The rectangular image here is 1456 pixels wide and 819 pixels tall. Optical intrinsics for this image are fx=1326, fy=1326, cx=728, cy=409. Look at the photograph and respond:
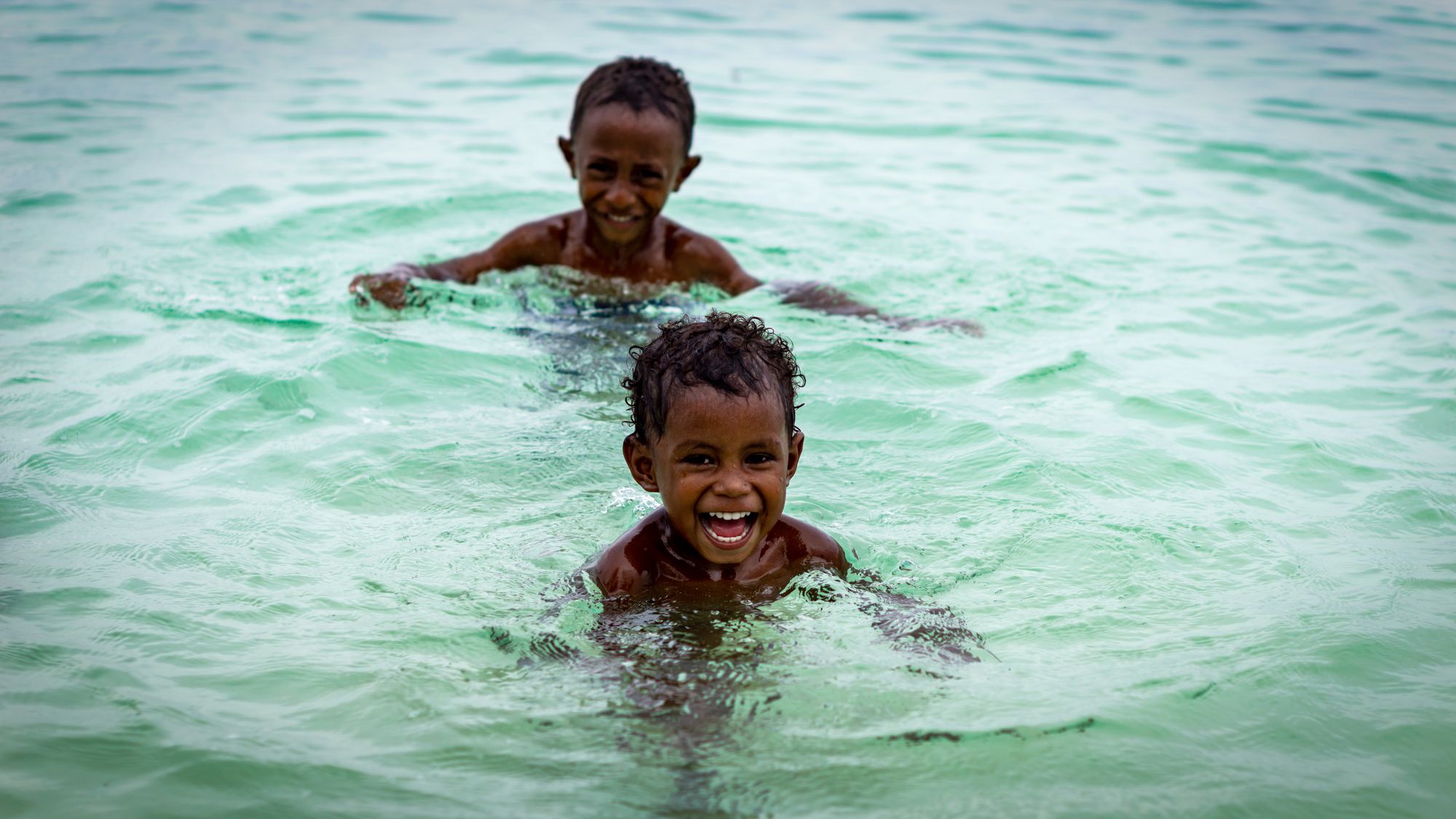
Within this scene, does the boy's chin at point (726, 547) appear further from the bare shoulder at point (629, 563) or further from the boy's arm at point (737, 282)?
the boy's arm at point (737, 282)

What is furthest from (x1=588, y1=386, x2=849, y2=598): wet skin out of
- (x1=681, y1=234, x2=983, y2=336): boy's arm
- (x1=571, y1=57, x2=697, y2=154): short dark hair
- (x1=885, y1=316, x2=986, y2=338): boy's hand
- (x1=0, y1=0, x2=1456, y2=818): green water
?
(x1=571, y1=57, x2=697, y2=154): short dark hair

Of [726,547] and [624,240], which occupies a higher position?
[624,240]

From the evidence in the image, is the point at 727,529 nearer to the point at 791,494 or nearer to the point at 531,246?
the point at 791,494

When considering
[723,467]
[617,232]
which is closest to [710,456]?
[723,467]

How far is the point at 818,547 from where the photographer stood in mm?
3846

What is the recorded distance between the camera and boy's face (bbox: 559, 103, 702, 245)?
593 cm

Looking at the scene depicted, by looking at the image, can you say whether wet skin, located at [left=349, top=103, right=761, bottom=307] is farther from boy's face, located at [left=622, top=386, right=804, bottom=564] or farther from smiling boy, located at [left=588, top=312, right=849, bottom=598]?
boy's face, located at [left=622, top=386, right=804, bottom=564]

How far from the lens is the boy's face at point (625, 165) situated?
233 inches

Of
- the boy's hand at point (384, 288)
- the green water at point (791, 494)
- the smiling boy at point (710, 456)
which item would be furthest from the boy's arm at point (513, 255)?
the smiling boy at point (710, 456)

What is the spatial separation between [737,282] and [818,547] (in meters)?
2.75

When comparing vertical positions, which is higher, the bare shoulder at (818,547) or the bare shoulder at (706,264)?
the bare shoulder at (706,264)

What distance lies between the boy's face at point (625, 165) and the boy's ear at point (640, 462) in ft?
8.42

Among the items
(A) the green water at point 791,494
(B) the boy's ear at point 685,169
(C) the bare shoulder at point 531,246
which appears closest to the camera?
(A) the green water at point 791,494

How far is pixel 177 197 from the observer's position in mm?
7969
